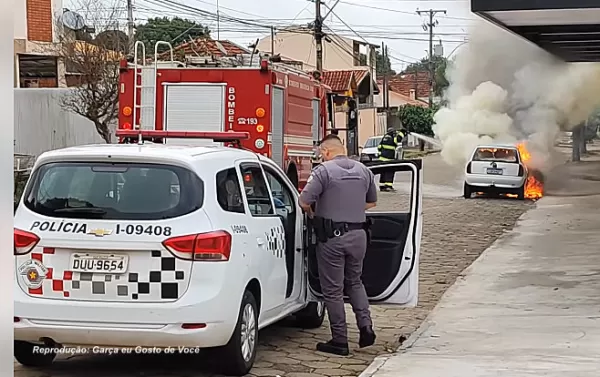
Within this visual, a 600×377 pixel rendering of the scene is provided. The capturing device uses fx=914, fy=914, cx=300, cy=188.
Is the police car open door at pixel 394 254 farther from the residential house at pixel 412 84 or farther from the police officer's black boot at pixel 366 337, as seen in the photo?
the residential house at pixel 412 84

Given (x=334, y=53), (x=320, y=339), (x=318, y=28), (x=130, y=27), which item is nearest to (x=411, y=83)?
(x=334, y=53)

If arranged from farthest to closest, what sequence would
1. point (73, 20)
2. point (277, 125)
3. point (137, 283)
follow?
point (73, 20) < point (277, 125) < point (137, 283)

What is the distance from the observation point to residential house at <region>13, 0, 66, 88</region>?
27.0 metres

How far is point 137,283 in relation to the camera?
5.75 metres

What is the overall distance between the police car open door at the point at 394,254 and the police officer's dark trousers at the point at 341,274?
0.91 ft

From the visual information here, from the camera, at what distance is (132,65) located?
1446cm

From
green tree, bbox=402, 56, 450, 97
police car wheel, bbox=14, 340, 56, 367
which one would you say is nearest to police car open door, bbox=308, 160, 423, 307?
police car wheel, bbox=14, 340, 56, 367

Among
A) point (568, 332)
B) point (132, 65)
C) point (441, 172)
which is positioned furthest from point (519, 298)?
point (441, 172)

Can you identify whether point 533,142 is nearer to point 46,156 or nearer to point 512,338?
point 512,338

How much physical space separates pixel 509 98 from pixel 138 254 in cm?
2918

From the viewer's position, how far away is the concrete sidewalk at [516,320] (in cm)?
671

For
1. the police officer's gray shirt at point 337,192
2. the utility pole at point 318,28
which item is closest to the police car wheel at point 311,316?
the police officer's gray shirt at point 337,192

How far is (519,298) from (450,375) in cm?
370

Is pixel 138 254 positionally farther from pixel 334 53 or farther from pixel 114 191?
pixel 334 53
